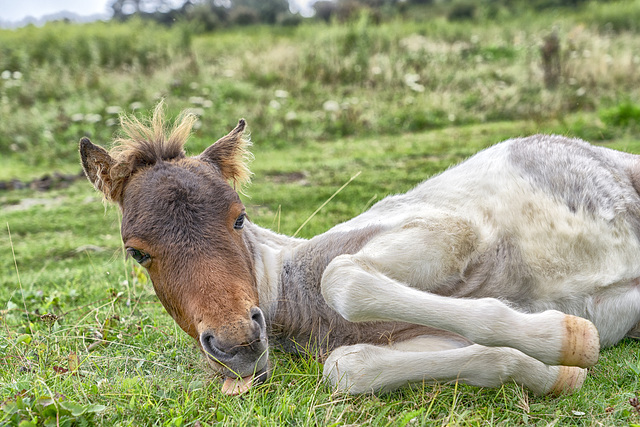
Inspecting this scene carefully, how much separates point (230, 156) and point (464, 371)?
203 cm

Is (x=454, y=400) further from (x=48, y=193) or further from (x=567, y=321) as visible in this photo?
(x=48, y=193)

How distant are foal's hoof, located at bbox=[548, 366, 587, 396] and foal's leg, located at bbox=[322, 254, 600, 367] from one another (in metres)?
0.28

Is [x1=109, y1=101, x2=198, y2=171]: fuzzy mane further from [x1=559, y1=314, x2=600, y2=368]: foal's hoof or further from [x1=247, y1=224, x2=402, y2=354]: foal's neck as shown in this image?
[x1=559, y1=314, x2=600, y2=368]: foal's hoof

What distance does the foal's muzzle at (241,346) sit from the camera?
2.65m

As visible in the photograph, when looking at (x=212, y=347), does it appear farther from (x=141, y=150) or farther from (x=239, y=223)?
(x=141, y=150)

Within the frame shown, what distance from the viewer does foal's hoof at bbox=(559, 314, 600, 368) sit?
2.59m

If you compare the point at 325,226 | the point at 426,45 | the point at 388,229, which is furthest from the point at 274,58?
the point at 388,229

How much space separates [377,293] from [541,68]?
1227cm

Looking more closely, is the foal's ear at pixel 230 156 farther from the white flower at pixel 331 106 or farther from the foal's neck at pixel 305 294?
the white flower at pixel 331 106

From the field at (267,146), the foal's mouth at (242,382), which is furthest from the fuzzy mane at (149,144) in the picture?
the foal's mouth at (242,382)

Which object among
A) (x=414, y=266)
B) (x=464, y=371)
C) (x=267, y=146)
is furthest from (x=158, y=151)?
(x=267, y=146)

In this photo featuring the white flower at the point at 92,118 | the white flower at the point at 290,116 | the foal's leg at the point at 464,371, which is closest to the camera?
the foal's leg at the point at 464,371

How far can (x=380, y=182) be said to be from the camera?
8.52 m

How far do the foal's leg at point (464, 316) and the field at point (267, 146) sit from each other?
0.33 metres
